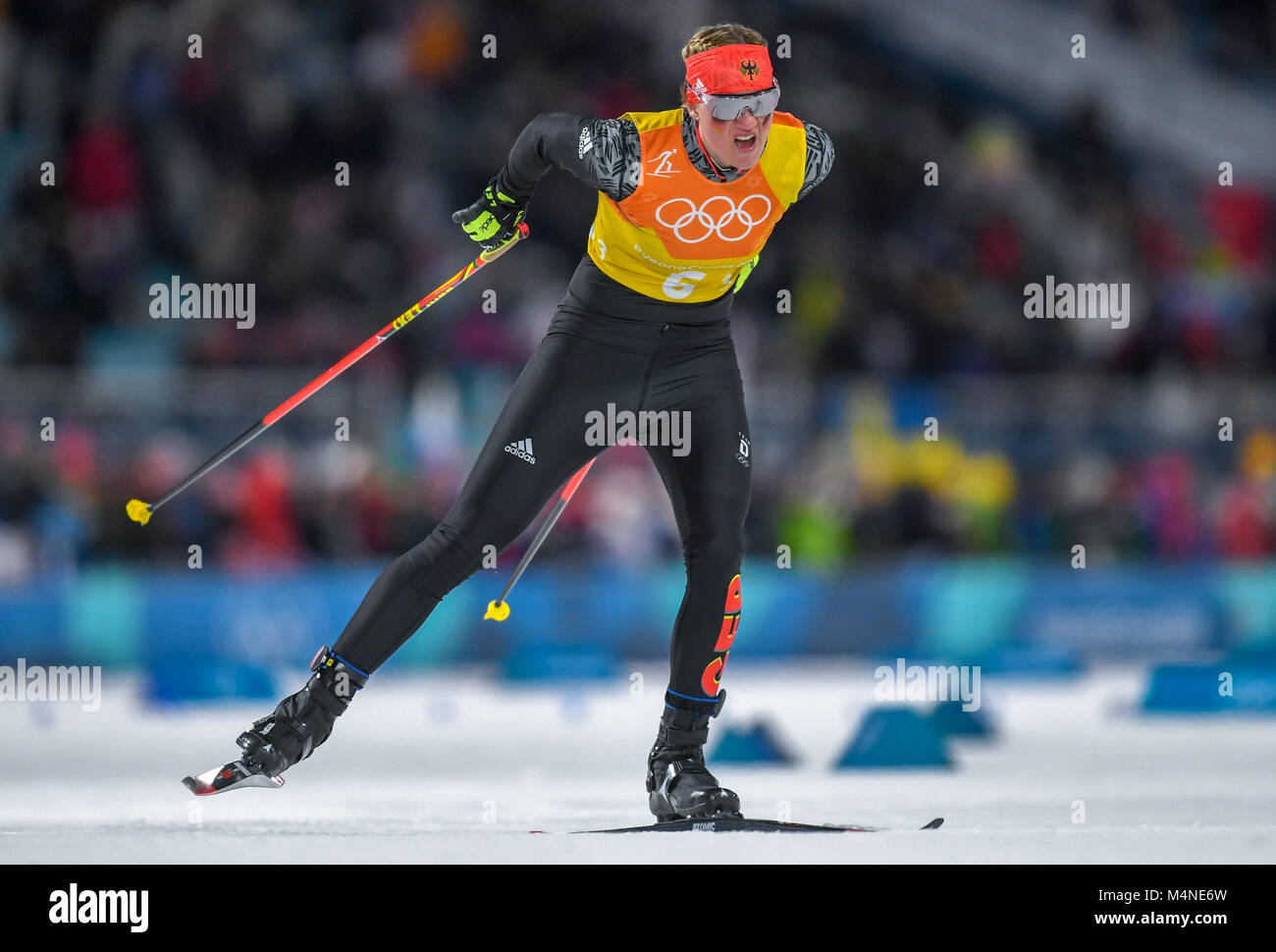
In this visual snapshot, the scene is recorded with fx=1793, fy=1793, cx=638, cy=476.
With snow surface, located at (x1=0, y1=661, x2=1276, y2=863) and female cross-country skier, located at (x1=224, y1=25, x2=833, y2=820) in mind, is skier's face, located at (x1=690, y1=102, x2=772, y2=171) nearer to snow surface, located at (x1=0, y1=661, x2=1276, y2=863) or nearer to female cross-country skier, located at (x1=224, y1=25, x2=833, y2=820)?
female cross-country skier, located at (x1=224, y1=25, x2=833, y2=820)

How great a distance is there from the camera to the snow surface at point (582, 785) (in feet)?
14.5

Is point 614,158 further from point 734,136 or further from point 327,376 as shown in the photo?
point 327,376

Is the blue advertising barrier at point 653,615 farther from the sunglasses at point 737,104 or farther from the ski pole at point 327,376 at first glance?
the sunglasses at point 737,104

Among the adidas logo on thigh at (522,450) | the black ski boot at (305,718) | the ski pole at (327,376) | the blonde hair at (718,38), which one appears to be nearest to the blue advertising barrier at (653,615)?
the ski pole at (327,376)

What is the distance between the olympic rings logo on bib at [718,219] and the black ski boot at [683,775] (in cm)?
140

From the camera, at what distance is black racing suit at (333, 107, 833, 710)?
5328 millimetres

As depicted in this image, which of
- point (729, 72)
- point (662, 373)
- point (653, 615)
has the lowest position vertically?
point (653, 615)

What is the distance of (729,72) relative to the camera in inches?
202

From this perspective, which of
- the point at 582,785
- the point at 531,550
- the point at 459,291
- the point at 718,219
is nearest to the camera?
the point at 718,219

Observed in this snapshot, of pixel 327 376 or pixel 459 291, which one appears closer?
pixel 327 376

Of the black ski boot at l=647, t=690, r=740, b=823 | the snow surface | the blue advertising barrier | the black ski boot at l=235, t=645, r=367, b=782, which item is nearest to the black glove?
the black ski boot at l=235, t=645, r=367, b=782

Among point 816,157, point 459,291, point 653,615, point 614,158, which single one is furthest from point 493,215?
point 459,291

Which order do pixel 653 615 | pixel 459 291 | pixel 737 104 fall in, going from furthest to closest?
pixel 459 291 < pixel 653 615 < pixel 737 104

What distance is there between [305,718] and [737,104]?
2191 mm
